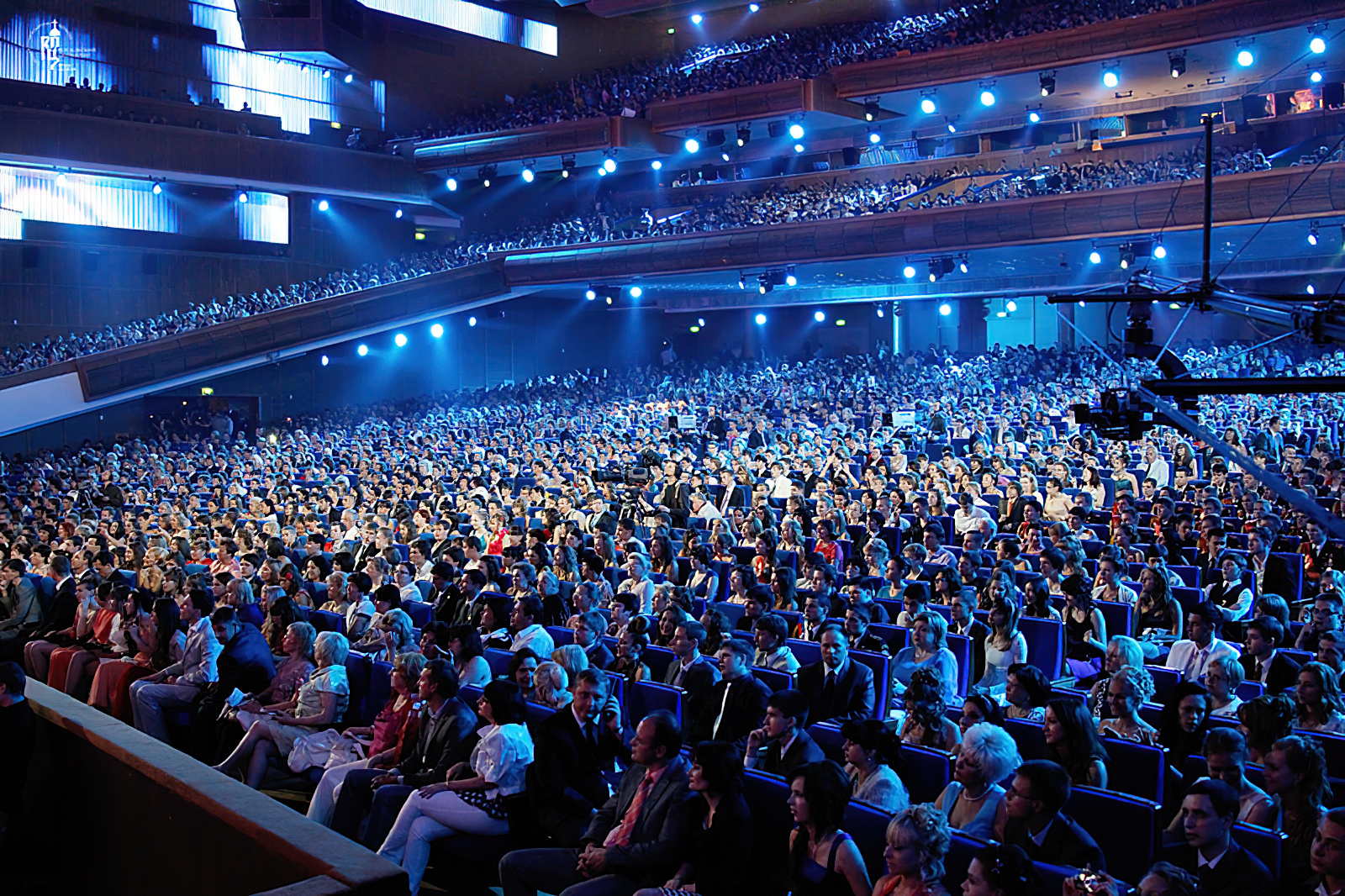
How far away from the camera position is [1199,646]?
520cm

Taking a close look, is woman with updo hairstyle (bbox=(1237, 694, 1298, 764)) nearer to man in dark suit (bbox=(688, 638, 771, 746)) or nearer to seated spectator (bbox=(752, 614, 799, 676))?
man in dark suit (bbox=(688, 638, 771, 746))

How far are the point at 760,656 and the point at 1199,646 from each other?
6.35 ft

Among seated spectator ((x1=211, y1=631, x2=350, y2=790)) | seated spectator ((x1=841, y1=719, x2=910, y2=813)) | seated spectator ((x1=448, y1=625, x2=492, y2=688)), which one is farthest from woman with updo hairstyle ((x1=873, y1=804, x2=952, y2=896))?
seated spectator ((x1=211, y1=631, x2=350, y2=790))

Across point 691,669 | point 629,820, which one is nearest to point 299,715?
point 691,669

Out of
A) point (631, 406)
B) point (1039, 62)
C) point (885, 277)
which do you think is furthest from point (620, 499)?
point (885, 277)

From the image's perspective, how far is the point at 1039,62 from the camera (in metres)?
19.7

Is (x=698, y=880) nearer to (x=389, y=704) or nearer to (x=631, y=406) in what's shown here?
(x=389, y=704)

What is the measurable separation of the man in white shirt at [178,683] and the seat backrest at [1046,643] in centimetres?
412

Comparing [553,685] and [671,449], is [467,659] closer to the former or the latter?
[553,685]

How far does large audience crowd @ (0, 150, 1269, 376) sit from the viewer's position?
1891 centimetres

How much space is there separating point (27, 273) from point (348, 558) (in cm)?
1667

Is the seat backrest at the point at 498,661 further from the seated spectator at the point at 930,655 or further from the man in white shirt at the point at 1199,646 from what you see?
the man in white shirt at the point at 1199,646

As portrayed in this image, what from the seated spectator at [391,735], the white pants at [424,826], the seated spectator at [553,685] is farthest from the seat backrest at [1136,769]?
the seated spectator at [391,735]

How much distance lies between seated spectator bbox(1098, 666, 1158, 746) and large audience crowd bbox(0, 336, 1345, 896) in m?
0.02
